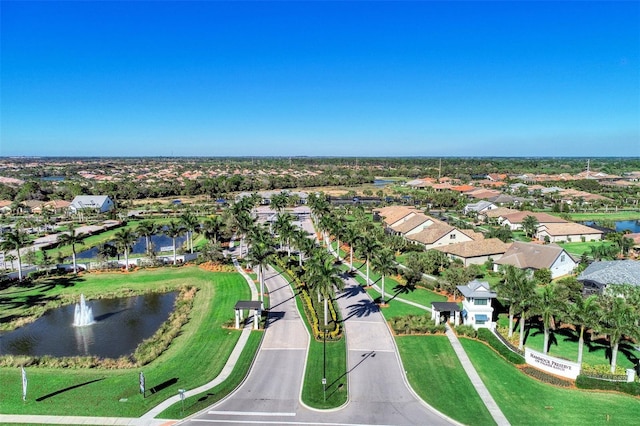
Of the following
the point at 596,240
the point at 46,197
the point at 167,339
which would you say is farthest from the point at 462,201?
the point at 46,197

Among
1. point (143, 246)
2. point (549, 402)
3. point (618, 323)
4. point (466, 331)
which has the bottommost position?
point (143, 246)

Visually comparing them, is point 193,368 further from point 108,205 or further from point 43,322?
point 108,205

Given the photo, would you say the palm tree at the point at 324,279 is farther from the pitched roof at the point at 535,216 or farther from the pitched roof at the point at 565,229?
the pitched roof at the point at 535,216

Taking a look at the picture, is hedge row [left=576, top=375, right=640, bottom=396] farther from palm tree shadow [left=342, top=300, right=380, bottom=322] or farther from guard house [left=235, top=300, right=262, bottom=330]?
guard house [left=235, top=300, right=262, bottom=330]

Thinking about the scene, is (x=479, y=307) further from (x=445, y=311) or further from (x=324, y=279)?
(x=324, y=279)

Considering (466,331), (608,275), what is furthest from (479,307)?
(608,275)

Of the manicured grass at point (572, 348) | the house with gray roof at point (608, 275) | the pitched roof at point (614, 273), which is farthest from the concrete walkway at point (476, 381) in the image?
the pitched roof at point (614, 273)
